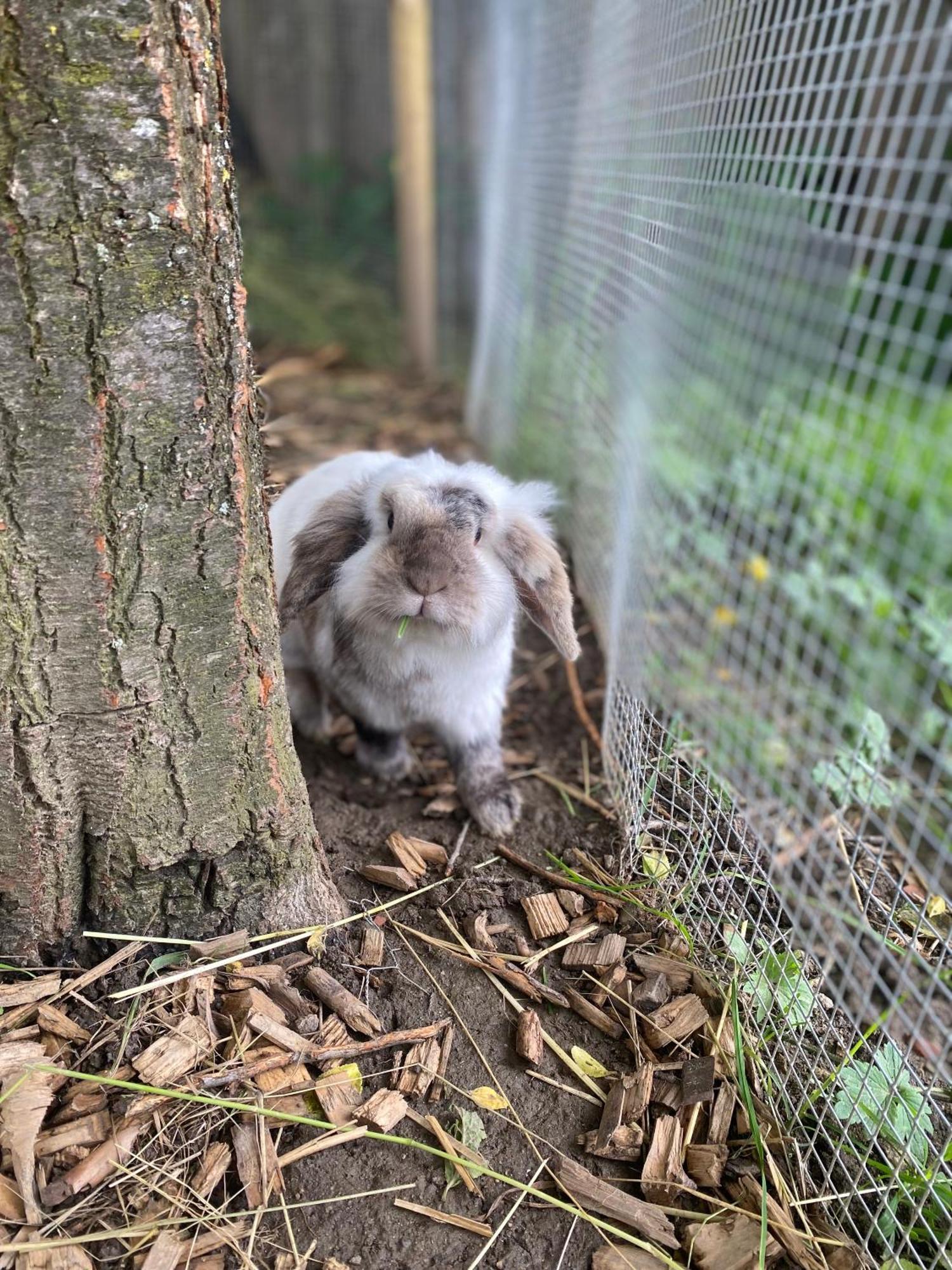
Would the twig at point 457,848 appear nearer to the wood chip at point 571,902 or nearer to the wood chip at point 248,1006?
the wood chip at point 571,902

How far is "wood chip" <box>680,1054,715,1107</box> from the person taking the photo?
1753mm

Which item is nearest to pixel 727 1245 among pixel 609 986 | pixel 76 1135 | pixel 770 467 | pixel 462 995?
pixel 609 986

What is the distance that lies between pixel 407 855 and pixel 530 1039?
0.52m

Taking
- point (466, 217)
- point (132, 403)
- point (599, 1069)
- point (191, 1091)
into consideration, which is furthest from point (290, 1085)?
point (466, 217)

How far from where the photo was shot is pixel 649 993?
192 centimetres

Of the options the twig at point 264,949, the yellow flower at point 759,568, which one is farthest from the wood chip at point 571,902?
the yellow flower at point 759,568

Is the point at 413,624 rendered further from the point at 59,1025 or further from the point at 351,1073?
the point at 59,1025

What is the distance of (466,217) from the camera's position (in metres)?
6.25

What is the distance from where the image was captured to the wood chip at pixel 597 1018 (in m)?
1.88

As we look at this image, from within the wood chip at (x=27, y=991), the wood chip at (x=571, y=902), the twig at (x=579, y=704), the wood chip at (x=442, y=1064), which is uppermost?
the wood chip at (x=27, y=991)

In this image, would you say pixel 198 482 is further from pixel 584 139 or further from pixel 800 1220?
pixel 584 139

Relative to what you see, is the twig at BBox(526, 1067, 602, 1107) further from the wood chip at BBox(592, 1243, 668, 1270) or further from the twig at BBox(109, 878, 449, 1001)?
the twig at BBox(109, 878, 449, 1001)

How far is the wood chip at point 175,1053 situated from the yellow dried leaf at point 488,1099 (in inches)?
18.2

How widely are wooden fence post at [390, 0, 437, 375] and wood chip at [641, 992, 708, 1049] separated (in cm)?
513
